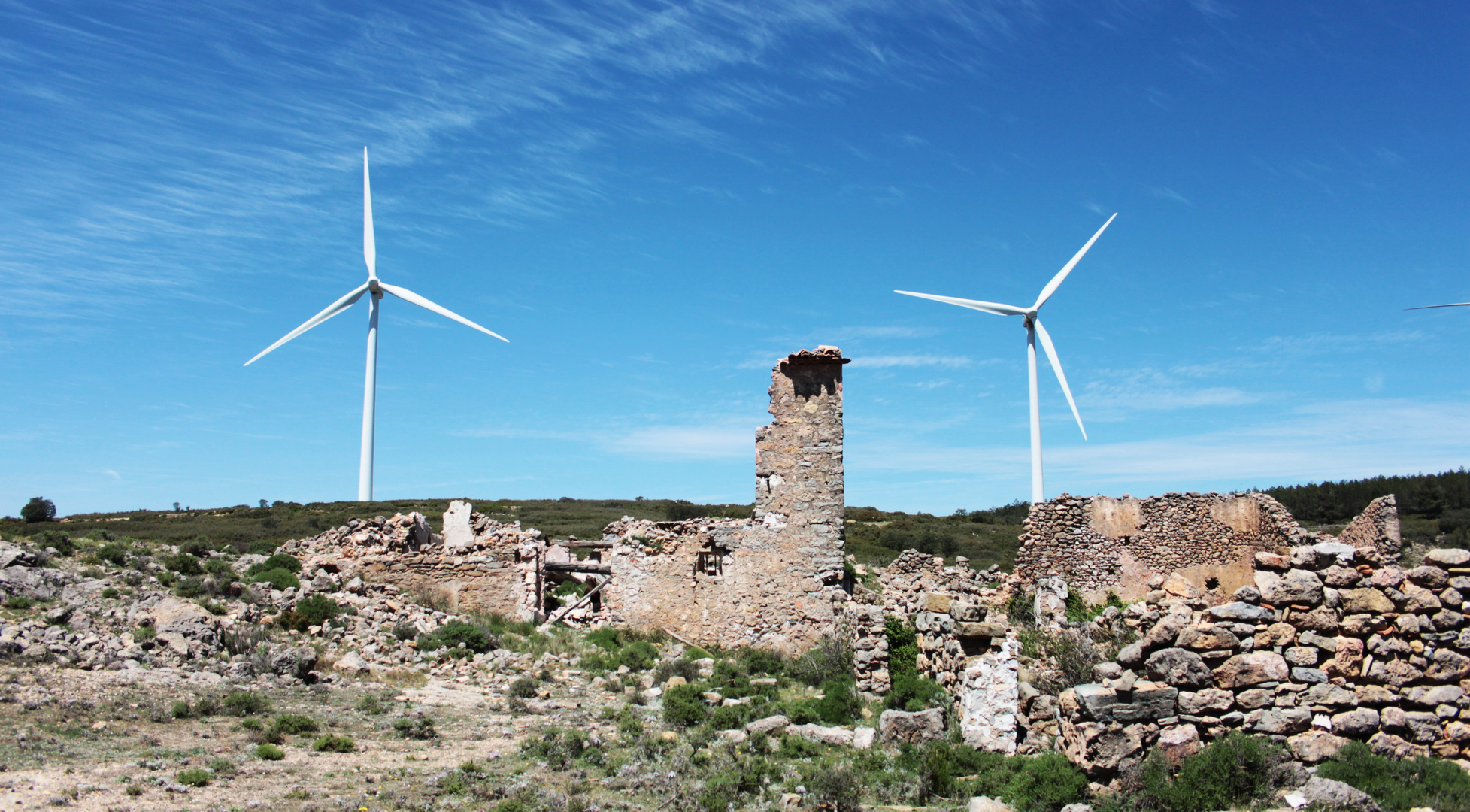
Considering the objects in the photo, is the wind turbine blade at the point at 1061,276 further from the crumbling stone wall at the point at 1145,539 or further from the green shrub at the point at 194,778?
the green shrub at the point at 194,778

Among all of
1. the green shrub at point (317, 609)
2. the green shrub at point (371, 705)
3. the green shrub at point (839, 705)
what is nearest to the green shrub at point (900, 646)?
the green shrub at point (839, 705)

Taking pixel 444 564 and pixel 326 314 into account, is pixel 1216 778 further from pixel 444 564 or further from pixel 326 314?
pixel 326 314

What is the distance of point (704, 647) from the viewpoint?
757 inches

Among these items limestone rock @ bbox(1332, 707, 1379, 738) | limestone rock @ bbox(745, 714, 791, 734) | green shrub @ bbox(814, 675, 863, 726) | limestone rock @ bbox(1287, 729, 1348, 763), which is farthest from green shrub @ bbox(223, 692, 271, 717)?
limestone rock @ bbox(1332, 707, 1379, 738)

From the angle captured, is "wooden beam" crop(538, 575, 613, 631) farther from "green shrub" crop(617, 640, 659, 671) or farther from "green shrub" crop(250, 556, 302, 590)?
"green shrub" crop(250, 556, 302, 590)

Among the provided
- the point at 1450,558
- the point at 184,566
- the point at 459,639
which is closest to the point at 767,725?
the point at 1450,558

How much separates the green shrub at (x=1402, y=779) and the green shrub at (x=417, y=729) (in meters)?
9.76

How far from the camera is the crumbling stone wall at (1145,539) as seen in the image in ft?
62.2

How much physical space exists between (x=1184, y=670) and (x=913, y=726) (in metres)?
3.63

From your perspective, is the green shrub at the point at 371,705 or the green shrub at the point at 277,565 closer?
the green shrub at the point at 371,705

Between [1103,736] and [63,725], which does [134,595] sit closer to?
[63,725]

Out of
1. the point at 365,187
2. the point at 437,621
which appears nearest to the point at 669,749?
the point at 437,621

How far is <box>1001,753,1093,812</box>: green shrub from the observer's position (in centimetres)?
821

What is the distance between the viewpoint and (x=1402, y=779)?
7402 millimetres
